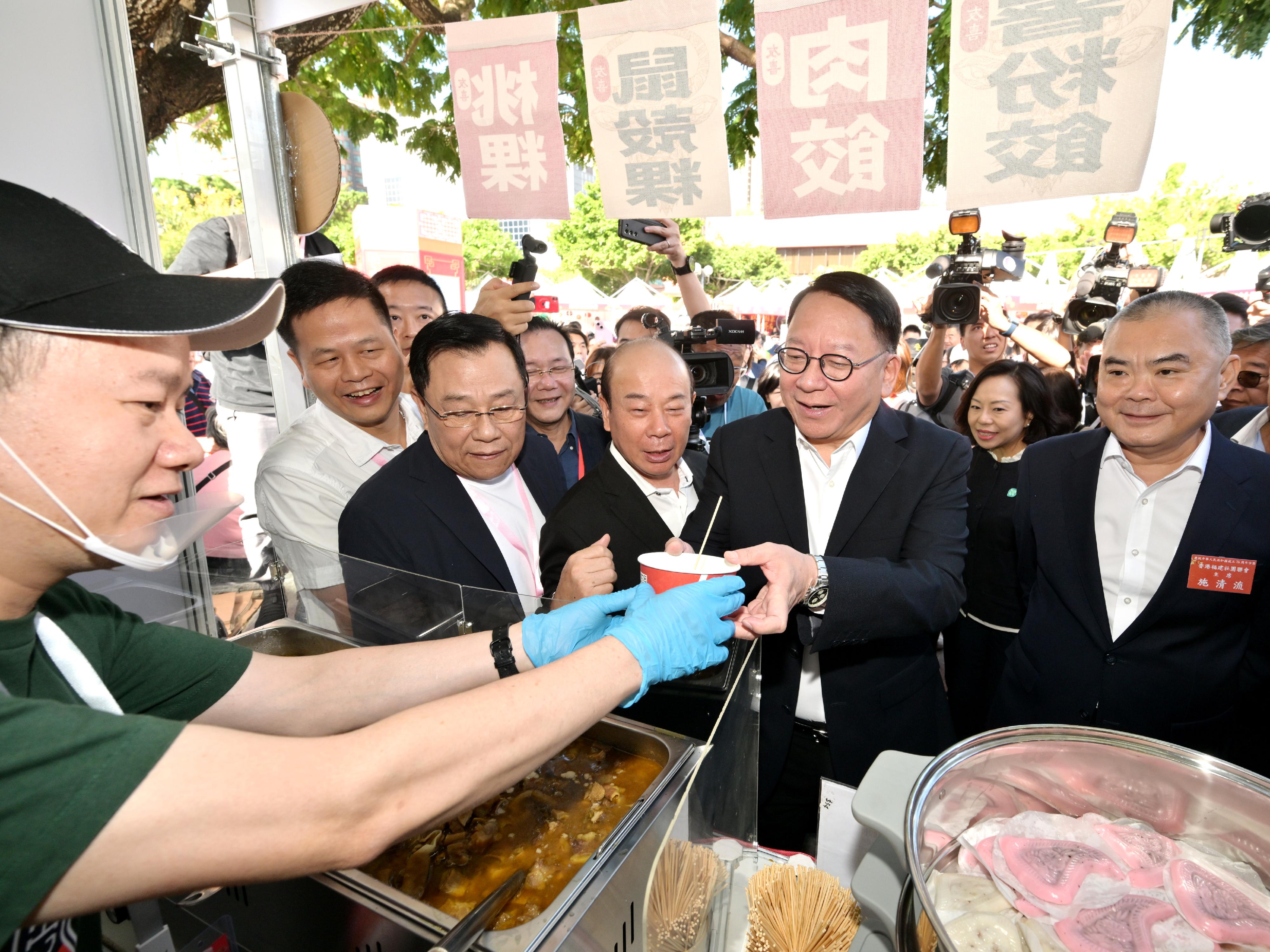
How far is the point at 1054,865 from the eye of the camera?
0.97 metres

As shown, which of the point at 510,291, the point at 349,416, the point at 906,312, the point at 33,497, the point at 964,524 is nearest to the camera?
the point at 33,497

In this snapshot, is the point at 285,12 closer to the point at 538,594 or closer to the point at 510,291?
the point at 510,291

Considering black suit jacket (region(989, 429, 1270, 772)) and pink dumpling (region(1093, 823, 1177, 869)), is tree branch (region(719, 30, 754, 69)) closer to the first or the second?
black suit jacket (region(989, 429, 1270, 772))

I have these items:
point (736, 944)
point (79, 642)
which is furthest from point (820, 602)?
point (79, 642)

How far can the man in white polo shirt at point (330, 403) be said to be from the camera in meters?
2.39

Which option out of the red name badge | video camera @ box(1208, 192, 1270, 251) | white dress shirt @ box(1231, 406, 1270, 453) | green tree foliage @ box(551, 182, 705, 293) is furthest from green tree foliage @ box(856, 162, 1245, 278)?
the red name badge

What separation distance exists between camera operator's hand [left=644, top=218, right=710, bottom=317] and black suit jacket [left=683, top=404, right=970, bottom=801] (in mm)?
1858

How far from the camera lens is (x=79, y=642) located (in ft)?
3.58

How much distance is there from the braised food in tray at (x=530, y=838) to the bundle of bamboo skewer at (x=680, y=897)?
0.42 ft

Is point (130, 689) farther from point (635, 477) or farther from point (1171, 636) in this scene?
point (1171, 636)

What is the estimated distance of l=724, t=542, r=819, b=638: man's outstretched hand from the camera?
1.52 metres

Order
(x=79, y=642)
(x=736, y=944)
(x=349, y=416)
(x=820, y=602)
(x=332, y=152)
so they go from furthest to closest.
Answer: (x=332, y=152) < (x=349, y=416) < (x=820, y=602) < (x=736, y=944) < (x=79, y=642)

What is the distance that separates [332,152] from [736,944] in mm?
4279

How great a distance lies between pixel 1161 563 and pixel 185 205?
6.03m
